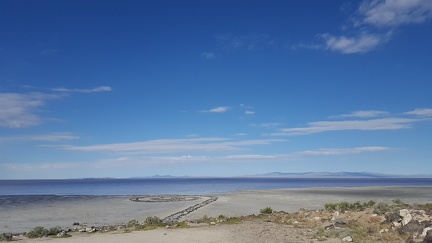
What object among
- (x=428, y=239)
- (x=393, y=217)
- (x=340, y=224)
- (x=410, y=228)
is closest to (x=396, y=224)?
(x=393, y=217)

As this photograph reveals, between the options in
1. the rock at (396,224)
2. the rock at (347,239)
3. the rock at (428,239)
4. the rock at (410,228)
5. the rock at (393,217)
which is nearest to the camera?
the rock at (428,239)

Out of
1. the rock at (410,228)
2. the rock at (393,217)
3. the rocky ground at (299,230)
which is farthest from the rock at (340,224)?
the rock at (410,228)

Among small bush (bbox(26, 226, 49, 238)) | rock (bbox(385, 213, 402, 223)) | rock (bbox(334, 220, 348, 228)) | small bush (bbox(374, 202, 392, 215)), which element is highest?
small bush (bbox(374, 202, 392, 215))

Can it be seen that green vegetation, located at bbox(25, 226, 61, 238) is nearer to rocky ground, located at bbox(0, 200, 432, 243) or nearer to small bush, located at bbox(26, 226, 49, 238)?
small bush, located at bbox(26, 226, 49, 238)

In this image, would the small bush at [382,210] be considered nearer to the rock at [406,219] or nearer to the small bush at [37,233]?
the rock at [406,219]

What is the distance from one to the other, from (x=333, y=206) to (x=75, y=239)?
2261 cm

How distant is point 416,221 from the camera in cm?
2175

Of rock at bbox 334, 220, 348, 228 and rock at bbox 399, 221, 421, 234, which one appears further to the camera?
rock at bbox 334, 220, 348, 228

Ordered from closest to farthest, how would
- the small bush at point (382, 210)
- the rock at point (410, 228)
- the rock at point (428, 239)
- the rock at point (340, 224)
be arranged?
the rock at point (428, 239)
the rock at point (410, 228)
the rock at point (340, 224)
the small bush at point (382, 210)

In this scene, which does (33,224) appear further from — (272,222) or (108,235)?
(272,222)

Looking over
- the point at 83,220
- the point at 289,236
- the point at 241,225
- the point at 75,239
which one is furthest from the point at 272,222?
the point at 83,220

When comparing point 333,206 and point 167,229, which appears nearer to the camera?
point 167,229

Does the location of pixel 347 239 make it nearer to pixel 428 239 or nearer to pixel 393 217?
pixel 428 239

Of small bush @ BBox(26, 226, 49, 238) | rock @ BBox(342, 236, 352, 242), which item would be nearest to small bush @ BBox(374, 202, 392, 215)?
rock @ BBox(342, 236, 352, 242)
